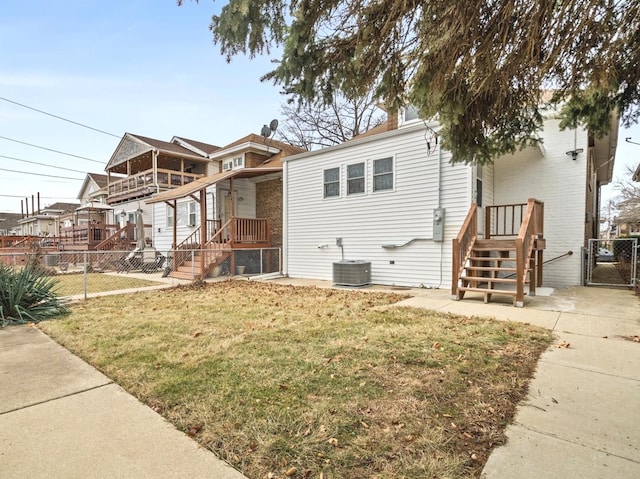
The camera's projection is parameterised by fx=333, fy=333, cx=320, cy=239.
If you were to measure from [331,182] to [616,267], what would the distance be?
43.5 feet

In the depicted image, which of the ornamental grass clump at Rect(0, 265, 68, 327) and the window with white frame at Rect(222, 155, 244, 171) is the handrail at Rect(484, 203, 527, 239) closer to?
the ornamental grass clump at Rect(0, 265, 68, 327)

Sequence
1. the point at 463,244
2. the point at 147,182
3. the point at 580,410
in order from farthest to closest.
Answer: the point at 147,182, the point at 463,244, the point at 580,410

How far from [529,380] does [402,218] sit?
6.73 m

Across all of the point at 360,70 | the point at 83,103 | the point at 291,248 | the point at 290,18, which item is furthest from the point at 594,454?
the point at 83,103

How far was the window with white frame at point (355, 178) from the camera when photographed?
10.4 meters

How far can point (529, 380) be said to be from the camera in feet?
10.0

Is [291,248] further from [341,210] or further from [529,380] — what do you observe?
[529,380]

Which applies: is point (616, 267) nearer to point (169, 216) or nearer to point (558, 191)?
point (558, 191)

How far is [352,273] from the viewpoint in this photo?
9508 millimetres

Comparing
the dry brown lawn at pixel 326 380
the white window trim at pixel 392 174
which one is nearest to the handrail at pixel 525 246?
the dry brown lawn at pixel 326 380

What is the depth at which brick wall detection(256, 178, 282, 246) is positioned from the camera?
14.1 meters

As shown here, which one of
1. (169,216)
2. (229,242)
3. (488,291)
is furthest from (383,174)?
(169,216)

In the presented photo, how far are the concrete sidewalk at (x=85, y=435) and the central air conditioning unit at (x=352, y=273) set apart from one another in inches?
271

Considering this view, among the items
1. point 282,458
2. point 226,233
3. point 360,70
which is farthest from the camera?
point 226,233
